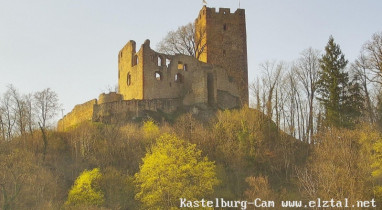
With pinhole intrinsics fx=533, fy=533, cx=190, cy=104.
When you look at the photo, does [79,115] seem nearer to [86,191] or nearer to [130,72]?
[130,72]

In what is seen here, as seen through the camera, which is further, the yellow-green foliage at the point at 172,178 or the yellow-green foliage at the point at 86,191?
the yellow-green foliage at the point at 86,191

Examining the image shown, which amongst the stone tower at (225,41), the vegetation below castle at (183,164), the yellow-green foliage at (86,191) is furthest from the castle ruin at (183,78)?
the yellow-green foliage at (86,191)

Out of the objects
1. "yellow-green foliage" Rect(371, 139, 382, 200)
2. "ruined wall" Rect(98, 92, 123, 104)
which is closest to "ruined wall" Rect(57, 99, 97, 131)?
"ruined wall" Rect(98, 92, 123, 104)

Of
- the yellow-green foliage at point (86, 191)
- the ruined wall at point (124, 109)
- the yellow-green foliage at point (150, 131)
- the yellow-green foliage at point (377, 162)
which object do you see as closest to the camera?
the yellow-green foliage at point (377, 162)

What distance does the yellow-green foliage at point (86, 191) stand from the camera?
3061 cm

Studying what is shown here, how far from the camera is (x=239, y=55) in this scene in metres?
51.1

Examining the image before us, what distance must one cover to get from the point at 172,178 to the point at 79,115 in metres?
18.8

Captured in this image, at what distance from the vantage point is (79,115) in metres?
44.5

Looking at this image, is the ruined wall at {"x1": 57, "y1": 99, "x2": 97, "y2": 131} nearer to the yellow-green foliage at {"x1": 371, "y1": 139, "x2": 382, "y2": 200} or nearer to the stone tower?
the stone tower

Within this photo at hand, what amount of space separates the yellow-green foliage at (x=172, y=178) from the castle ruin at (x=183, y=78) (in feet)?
42.3

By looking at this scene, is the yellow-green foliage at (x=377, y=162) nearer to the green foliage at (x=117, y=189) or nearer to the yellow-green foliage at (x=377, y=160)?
the yellow-green foliage at (x=377, y=160)

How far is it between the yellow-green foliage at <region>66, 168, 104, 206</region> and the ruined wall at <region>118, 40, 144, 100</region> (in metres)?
12.8

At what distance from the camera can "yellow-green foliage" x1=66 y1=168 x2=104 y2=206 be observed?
30609 mm

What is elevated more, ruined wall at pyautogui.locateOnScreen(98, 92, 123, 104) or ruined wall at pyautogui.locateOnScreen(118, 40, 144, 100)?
ruined wall at pyautogui.locateOnScreen(118, 40, 144, 100)
